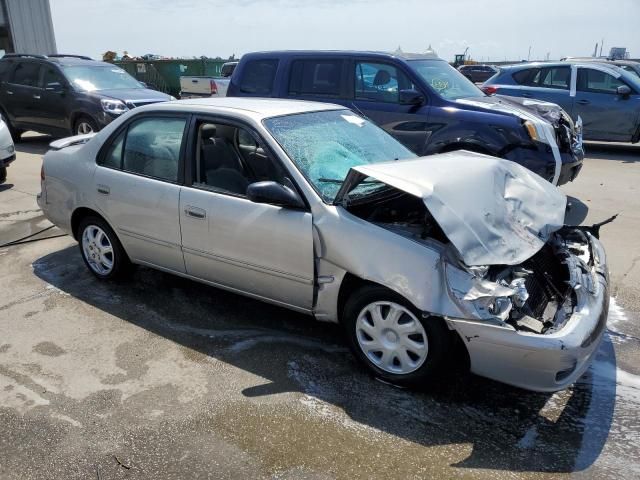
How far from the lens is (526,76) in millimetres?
11047

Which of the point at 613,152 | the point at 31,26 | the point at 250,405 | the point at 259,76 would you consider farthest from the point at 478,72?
the point at 250,405

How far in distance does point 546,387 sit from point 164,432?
196 cm

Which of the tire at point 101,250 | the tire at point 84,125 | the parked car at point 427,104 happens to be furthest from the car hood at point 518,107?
the tire at point 84,125

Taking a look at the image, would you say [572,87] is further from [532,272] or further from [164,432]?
[164,432]

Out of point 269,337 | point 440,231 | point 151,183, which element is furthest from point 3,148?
point 440,231

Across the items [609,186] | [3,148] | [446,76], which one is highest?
[446,76]

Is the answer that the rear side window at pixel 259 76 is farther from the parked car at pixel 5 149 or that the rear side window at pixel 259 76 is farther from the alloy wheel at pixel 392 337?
the alloy wheel at pixel 392 337

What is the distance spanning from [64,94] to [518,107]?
8181 millimetres

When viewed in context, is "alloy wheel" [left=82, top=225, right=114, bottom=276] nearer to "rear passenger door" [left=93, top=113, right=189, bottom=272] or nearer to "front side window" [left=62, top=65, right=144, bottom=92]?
"rear passenger door" [left=93, top=113, right=189, bottom=272]

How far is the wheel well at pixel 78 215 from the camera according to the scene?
4.64 m

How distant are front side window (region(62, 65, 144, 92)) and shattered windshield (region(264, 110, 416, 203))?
8065 millimetres

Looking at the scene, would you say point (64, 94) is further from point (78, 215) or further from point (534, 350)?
point (534, 350)

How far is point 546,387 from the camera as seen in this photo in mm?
2797

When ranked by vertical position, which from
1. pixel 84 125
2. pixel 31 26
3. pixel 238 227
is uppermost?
pixel 31 26
